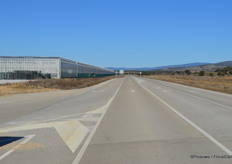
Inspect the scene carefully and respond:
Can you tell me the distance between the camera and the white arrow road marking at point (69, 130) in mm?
8086

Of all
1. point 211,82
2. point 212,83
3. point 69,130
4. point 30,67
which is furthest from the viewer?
point 211,82

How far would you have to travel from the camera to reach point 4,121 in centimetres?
1214

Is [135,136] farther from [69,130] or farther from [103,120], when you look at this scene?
[103,120]

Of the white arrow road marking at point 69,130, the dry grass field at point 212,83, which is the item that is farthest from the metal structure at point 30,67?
the white arrow road marking at point 69,130

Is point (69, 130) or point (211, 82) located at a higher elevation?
point (69, 130)

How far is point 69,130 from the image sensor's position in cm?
993

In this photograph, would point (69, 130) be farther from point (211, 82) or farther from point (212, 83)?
point (211, 82)

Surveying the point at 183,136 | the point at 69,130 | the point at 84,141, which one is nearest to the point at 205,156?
the point at 183,136

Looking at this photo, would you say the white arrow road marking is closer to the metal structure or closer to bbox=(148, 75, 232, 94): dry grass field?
bbox=(148, 75, 232, 94): dry grass field

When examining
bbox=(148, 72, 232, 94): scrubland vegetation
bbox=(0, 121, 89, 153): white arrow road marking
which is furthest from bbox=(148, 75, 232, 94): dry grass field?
bbox=(0, 121, 89, 153): white arrow road marking

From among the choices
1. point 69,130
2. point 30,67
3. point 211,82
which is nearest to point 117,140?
point 69,130

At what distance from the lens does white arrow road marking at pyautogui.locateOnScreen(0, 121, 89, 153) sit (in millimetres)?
8086

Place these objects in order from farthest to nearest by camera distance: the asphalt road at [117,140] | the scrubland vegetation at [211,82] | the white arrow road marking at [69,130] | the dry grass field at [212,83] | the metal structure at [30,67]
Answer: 1. the metal structure at [30,67]
2. the scrubland vegetation at [211,82]
3. the dry grass field at [212,83]
4. the white arrow road marking at [69,130]
5. the asphalt road at [117,140]

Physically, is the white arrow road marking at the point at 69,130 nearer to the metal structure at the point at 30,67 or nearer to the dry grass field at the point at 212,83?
the dry grass field at the point at 212,83
